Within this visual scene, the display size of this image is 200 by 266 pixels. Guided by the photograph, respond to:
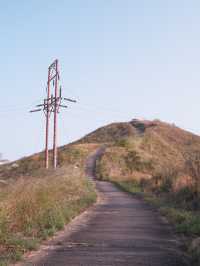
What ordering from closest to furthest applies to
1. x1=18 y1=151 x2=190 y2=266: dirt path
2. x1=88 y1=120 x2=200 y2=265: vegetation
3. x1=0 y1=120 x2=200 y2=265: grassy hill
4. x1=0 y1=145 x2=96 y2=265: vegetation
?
x1=18 y1=151 x2=190 y2=266: dirt path
x1=0 y1=145 x2=96 y2=265: vegetation
x1=0 y1=120 x2=200 y2=265: grassy hill
x1=88 y1=120 x2=200 y2=265: vegetation

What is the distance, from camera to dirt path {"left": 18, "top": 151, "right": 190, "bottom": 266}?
354 inches

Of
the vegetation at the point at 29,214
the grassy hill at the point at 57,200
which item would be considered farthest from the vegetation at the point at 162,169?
the vegetation at the point at 29,214

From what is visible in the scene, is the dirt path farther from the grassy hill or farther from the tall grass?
the grassy hill

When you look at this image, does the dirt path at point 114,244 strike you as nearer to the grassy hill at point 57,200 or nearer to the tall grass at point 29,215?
the tall grass at point 29,215

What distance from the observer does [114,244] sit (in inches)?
423

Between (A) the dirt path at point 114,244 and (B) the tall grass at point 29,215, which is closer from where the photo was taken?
(A) the dirt path at point 114,244

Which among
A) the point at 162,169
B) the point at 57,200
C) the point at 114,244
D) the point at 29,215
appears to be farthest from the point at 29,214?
the point at 162,169

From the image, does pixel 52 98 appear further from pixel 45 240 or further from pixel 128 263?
pixel 128 263

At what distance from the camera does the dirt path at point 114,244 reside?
29.5 feet

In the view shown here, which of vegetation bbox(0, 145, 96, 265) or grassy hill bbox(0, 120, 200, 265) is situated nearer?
vegetation bbox(0, 145, 96, 265)

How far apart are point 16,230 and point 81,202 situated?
8.37 m

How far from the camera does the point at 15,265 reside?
8711 mm

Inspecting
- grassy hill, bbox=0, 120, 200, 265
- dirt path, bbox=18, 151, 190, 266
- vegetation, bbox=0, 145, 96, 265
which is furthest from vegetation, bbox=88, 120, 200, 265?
vegetation, bbox=0, 145, 96, 265

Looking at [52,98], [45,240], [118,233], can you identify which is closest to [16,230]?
[45,240]
